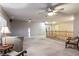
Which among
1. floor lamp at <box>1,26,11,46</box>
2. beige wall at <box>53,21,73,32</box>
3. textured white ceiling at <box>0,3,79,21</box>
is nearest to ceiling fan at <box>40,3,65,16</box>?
textured white ceiling at <box>0,3,79,21</box>

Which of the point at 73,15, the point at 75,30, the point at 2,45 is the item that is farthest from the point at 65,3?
the point at 2,45

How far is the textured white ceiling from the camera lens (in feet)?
7.41

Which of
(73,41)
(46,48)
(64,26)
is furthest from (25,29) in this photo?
(73,41)

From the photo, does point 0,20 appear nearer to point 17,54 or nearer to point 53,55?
point 17,54

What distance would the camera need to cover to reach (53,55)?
2303mm

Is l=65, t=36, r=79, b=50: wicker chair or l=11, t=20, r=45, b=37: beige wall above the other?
l=11, t=20, r=45, b=37: beige wall

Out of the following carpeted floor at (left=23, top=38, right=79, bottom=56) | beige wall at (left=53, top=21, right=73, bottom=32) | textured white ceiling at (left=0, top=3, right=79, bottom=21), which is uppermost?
textured white ceiling at (left=0, top=3, right=79, bottom=21)

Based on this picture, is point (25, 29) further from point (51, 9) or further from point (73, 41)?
point (73, 41)

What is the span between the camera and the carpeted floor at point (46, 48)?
2.30 metres

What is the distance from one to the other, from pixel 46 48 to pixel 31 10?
75 centimetres

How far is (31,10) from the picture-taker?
90.9 inches

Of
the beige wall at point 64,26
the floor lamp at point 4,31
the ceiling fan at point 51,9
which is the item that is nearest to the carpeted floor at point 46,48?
the beige wall at point 64,26

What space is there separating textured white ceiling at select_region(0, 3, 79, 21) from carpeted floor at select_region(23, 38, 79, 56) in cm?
42

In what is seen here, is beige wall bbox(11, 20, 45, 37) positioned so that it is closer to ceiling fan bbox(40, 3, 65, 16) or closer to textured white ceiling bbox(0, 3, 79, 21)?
textured white ceiling bbox(0, 3, 79, 21)
